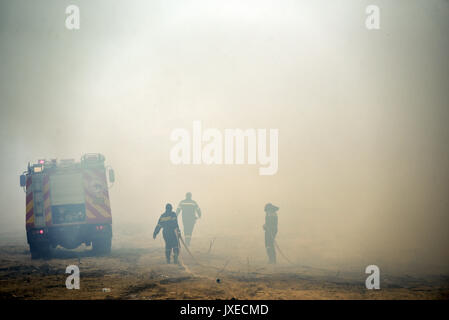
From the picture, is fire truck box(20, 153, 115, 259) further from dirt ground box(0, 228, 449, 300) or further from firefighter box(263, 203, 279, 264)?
firefighter box(263, 203, 279, 264)

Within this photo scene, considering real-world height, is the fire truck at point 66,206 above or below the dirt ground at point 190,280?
above

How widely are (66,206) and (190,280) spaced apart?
4.93 metres

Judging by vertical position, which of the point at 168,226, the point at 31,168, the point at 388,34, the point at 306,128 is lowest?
the point at 168,226

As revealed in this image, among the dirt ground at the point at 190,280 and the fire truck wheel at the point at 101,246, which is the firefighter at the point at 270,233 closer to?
the dirt ground at the point at 190,280

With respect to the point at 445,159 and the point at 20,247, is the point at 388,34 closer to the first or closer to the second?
the point at 445,159

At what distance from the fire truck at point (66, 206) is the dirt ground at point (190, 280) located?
52cm

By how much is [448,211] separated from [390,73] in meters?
25.6

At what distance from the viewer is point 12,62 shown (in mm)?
55750

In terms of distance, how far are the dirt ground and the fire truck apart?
20.4 inches

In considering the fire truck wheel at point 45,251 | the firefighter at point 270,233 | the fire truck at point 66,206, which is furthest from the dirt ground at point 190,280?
the fire truck at point 66,206

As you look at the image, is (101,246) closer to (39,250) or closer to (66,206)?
(66,206)

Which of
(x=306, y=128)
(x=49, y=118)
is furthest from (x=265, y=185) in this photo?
(x=49, y=118)

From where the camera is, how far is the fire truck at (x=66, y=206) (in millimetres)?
10828

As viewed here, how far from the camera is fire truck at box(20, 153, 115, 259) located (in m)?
10.8
